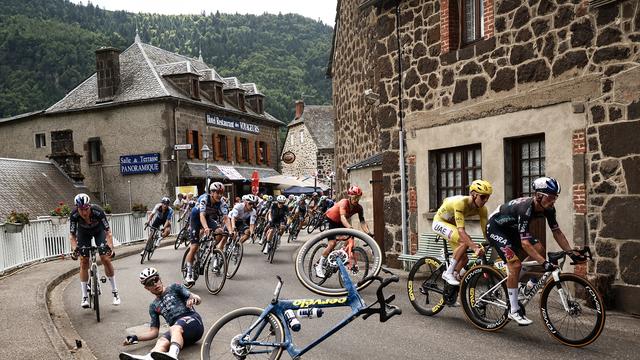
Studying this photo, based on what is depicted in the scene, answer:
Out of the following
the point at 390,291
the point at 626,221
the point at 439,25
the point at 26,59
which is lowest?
the point at 390,291

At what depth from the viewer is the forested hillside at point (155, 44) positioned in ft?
183

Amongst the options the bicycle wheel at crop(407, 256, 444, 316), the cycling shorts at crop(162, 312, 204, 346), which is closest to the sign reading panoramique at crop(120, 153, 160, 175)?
the bicycle wheel at crop(407, 256, 444, 316)

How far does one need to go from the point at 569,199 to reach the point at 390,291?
133 inches

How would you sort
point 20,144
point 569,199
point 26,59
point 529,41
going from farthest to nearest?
point 26,59, point 20,144, point 529,41, point 569,199

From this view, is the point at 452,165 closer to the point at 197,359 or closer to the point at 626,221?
the point at 626,221

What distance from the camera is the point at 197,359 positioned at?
22.0ft

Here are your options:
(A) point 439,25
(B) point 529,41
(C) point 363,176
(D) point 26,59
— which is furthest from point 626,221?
(D) point 26,59

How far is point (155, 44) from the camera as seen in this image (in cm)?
9425

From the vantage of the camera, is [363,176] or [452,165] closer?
[452,165]

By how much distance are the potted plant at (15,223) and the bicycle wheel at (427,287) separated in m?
11.1

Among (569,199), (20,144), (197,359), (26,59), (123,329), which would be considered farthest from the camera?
(26,59)

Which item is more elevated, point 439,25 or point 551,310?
point 439,25

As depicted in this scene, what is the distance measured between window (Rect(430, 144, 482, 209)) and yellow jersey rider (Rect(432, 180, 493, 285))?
3.40 meters

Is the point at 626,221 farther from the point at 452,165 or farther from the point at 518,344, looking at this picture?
the point at 452,165
